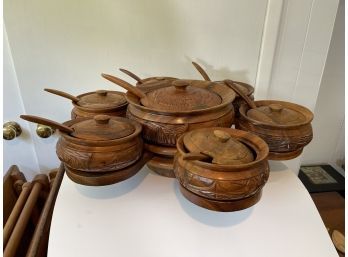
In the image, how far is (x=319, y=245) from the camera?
1.52 feet

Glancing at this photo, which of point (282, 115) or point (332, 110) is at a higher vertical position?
point (282, 115)

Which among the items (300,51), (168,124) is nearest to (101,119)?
(168,124)

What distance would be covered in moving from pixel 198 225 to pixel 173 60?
544 mm

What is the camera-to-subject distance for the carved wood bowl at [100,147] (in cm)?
46

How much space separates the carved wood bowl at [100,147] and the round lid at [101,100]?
0.12 metres

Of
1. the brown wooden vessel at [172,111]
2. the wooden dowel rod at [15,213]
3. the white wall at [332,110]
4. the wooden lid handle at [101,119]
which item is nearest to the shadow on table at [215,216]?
the brown wooden vessel at [172,111]

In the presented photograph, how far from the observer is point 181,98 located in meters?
0.54

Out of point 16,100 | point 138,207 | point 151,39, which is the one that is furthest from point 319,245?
point 16,100

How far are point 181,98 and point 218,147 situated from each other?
0.50 ft

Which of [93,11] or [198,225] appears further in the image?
[93,11]

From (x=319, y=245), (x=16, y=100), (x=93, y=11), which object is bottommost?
(x=319, y=245)

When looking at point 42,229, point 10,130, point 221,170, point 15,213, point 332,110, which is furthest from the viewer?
point 332,110

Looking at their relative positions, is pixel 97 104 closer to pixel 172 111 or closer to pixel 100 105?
pixel 100 105

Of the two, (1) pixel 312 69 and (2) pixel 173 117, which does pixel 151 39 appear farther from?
(1) pixel 312 69
